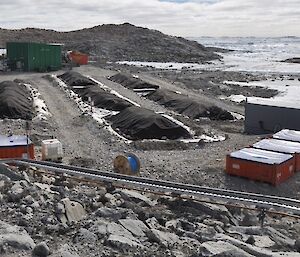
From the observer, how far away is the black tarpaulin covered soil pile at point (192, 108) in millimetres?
26141

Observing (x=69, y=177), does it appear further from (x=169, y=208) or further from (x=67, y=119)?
(x=67, y=119)

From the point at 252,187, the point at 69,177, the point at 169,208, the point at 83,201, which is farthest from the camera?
the point at 252,187

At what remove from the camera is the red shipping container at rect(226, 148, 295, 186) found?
47.9ft

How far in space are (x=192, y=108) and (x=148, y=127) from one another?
273 inches

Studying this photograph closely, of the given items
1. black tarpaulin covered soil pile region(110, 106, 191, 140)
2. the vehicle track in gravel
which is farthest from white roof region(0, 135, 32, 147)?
black tarpaulin covered soil pile region(110, 106, 191, 140)

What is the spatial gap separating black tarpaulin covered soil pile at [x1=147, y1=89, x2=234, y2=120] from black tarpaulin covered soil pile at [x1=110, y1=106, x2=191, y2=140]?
15.6 ft

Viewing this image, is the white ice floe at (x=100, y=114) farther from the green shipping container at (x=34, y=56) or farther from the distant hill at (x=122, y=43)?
the distant hill at (x=122, y=43)

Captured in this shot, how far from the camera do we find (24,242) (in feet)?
23.6

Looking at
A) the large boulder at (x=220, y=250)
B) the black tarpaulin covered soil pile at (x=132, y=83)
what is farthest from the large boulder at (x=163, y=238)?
the black tarpaulin covered soil pile at (x=132, y=83)

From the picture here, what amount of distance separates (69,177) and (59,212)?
3.83 m

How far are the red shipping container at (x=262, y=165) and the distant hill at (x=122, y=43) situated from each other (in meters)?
59.8

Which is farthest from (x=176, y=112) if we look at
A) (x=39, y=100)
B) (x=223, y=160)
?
(x=223, y=160)

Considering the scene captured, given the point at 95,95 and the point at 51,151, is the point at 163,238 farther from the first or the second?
the point at 95,95

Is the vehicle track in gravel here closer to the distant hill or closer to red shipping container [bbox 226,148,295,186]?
red shipping container [bbox 226,148,295,186]
